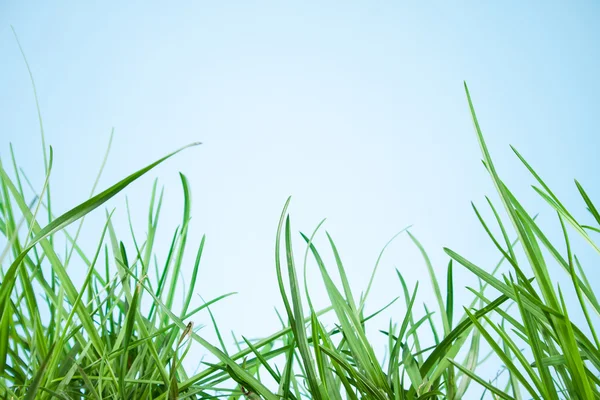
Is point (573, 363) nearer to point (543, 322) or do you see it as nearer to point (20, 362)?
point (543, 322)

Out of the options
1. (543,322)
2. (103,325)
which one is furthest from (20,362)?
(543,322)

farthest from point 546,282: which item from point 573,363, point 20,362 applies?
point 20,362

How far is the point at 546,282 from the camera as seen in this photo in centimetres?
8

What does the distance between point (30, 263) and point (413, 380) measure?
107 mm

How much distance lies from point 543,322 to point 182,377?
0.30 feet

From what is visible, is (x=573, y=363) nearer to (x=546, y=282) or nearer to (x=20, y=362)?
(x=546, y=282)

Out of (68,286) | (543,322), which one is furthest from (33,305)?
(543,322)

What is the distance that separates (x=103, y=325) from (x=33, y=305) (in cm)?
2

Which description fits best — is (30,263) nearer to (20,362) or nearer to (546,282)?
(20,362)

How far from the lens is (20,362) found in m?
0.13

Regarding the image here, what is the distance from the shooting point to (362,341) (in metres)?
0.12

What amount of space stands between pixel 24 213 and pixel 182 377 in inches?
2.4

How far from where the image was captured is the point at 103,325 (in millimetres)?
140

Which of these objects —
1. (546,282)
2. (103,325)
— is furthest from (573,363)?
(103,325)
